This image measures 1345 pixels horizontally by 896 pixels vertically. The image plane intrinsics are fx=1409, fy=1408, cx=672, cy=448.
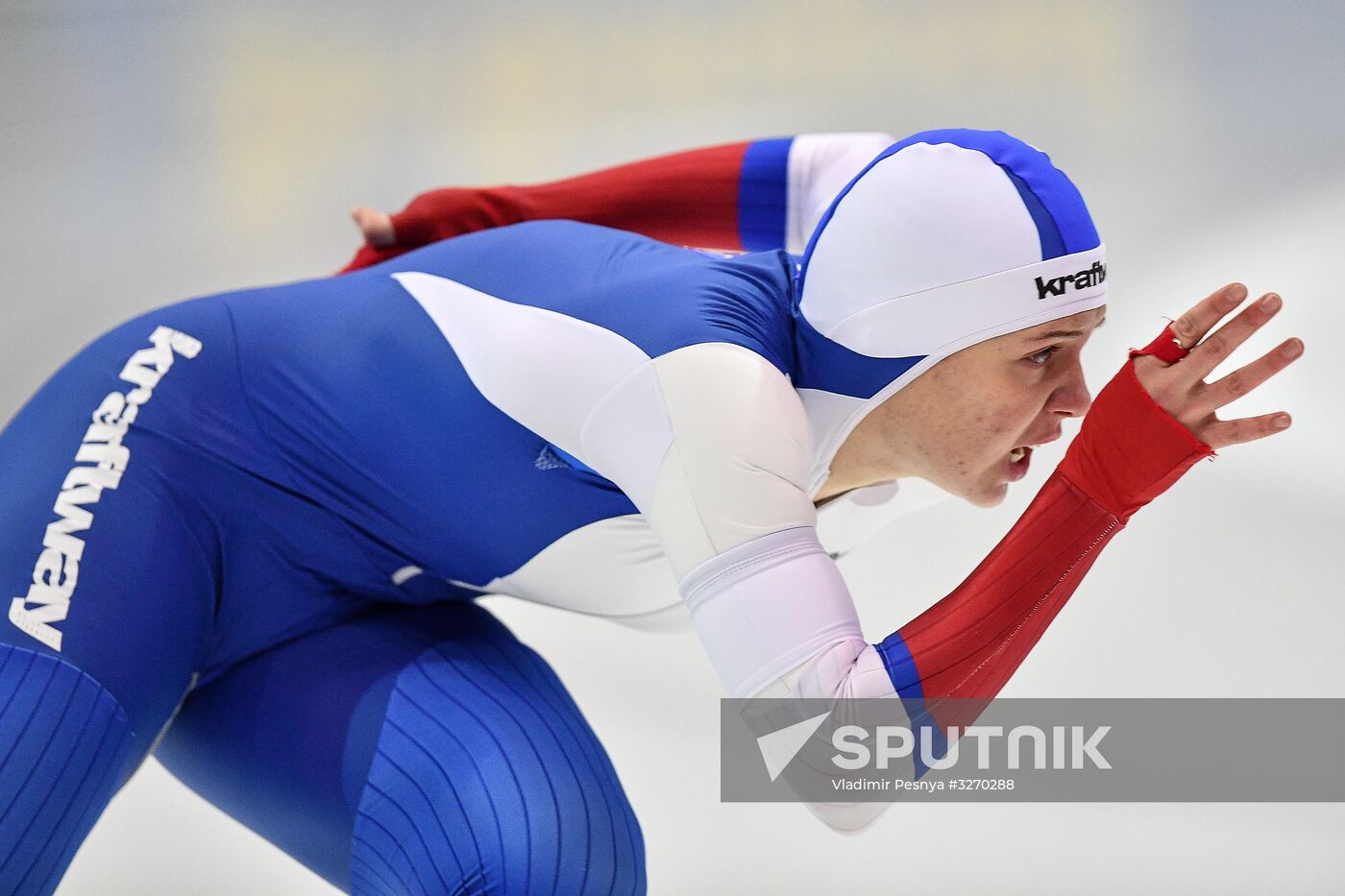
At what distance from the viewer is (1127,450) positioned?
134 cm

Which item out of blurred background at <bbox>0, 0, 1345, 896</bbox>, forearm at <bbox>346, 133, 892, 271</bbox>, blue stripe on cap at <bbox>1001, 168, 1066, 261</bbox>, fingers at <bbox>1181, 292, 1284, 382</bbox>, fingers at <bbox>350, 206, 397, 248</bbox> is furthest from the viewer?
blurred background at <bbox>0, 0, 1345, 896</bbox>

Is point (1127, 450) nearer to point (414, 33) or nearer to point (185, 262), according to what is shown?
point (185, 262)

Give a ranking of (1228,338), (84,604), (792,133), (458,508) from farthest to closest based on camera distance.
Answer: (792,133)
(458,508)
(84,604)
(1228,338)

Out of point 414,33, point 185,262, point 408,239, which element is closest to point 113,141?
point 185,262

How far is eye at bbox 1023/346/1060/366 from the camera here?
1.43 m

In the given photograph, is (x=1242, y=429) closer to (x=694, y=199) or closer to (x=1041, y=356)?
(x=1041, y=356)

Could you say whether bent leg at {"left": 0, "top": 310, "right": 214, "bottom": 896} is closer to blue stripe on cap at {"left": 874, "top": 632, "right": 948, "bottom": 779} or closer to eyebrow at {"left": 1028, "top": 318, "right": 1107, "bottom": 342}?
blue stripe on cap at {"left": 874, "top": 632, "right": 948, "bottom": 779}

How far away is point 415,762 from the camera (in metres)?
1.45

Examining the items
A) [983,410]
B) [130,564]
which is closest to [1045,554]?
[983,410]

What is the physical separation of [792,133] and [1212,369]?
194 centimetres

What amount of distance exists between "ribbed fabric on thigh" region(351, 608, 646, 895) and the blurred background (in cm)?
53

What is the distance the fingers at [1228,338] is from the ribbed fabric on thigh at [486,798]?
732mm

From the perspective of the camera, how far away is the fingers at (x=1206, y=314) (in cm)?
126

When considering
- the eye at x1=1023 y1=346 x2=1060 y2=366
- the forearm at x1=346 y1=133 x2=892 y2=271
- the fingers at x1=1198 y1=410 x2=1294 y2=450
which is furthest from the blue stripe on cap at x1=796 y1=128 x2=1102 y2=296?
the forearm at x1=346 y1=133 x2=892 y2=271
